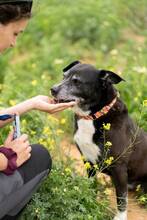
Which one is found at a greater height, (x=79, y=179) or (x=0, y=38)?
(x=0, y=38)

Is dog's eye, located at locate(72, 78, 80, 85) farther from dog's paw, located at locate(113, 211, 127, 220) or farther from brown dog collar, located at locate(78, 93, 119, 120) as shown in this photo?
dog's paw, located at locate(113, 211, 127, 220)

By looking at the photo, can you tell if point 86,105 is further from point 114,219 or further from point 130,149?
point 114,219

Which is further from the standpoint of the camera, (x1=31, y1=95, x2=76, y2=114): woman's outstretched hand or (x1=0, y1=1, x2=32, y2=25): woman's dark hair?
(x1=31, y1=95, x2=76, y2=114): woman's outstretched hand

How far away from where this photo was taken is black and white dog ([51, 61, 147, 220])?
4152mm

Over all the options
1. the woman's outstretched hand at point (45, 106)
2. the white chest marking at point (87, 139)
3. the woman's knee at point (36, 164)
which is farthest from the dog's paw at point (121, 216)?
the woman's outstretched hand at point (45, 106)

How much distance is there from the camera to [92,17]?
8727mm

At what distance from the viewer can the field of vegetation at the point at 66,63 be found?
3.89 meters

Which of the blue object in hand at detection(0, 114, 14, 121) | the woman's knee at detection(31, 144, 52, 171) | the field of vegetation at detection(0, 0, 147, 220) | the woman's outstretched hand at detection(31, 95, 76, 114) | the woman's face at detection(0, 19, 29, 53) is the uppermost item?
the woman's face at detection(0, 19, 29, 53)

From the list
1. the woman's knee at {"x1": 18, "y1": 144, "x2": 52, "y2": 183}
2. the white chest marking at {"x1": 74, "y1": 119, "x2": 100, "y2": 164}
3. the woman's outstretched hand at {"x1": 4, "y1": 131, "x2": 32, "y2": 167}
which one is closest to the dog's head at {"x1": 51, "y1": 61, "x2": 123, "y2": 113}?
the white chest marking at {"x1": 74, "y1": 119, "x2": 100, "y2": 164}

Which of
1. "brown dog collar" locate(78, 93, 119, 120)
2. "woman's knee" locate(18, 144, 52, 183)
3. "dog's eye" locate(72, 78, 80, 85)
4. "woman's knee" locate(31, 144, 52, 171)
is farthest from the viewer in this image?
"dog's eye" locate(72, 78, 80, 85)

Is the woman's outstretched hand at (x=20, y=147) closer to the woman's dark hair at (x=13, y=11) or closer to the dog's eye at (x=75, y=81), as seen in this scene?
the woman's dark hair at (x=13, y=11)

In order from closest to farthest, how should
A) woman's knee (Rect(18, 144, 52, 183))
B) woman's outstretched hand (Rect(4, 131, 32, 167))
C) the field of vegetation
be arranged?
woman's outstretched hand (Rect(4, 131, 32, 167))
woman's knee (Rect(18, 144, 52, 183))
the field of vegetation

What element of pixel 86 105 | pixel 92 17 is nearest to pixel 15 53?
pixel 92 17

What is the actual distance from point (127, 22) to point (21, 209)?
5878 millimetres
